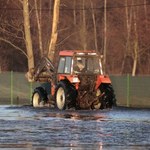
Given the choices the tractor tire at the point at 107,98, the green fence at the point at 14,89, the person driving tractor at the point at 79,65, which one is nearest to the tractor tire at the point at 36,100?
the person driving tractor at the point at 79,65

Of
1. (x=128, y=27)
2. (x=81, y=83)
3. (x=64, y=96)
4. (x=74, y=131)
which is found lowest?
(x=74, y=131)

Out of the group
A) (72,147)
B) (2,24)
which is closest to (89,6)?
(2,24)

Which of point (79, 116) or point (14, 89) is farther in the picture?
point (14, 89)

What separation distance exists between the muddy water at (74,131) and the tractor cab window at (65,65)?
3.82m

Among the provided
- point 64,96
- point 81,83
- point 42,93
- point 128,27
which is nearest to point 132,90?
point 42,93

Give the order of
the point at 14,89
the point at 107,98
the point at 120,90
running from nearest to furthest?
the point at 107,98 < the point at 120,90 < the point at 14,89

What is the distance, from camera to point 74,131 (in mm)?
18766

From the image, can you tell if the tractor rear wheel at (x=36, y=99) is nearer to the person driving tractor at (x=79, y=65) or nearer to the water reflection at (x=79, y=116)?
the person driving tractor at (x=79, y=65)

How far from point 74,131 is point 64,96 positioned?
973cm

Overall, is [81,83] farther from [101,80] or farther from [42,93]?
[42,93]

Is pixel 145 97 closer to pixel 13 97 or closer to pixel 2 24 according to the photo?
pixel 13 97

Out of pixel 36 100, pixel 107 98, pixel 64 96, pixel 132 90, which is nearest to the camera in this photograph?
pixel 64 96

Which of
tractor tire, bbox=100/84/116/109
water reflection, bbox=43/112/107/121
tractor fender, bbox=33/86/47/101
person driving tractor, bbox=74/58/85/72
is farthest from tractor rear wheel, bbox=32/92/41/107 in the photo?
water reflection, bbox=43/112/107/121

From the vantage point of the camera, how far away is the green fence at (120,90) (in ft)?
115
